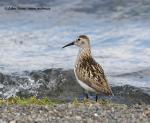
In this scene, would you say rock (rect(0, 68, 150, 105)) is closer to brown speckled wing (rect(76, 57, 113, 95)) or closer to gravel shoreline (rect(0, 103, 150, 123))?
brown speckled wing (rect(76, 57, 113, 95))

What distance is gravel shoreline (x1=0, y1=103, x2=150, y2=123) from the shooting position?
33.1 ft

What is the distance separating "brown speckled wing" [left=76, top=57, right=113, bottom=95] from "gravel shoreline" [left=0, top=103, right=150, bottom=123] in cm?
131

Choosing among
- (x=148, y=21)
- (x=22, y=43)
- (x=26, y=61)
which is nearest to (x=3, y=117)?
(x=26, y=61)

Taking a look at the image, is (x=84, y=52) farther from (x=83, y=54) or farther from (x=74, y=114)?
(x=74, y=114)

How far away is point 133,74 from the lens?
16734 mm

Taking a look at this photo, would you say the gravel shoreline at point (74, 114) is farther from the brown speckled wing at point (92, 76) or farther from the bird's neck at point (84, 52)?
the bird's neck at point (84, 52)

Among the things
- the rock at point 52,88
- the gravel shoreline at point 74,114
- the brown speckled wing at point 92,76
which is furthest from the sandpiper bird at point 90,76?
the rock at point 52,88

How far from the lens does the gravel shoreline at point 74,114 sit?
33.1 feet

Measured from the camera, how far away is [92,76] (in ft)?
41.6

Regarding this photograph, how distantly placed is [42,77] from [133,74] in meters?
2.10

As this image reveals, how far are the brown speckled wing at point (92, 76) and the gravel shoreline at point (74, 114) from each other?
1.31m

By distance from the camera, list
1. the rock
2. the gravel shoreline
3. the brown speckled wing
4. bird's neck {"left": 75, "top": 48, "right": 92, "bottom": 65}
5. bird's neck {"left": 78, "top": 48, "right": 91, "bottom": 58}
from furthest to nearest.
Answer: the rock, bird's neck {"left": 78, "top": 48, "right": 91, "bottom": 58}, bird's neck {"left": 75, "top": 48, "right": 92, "bottom": 65}, the brown speckled wing, the gravel shoreline

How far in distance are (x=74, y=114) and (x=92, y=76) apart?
2345 millimetres

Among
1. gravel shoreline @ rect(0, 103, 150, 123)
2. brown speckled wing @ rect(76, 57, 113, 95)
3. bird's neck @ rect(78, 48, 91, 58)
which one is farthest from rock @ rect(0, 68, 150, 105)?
gravel shoreline @ rect(0, 103, 150, 123)
